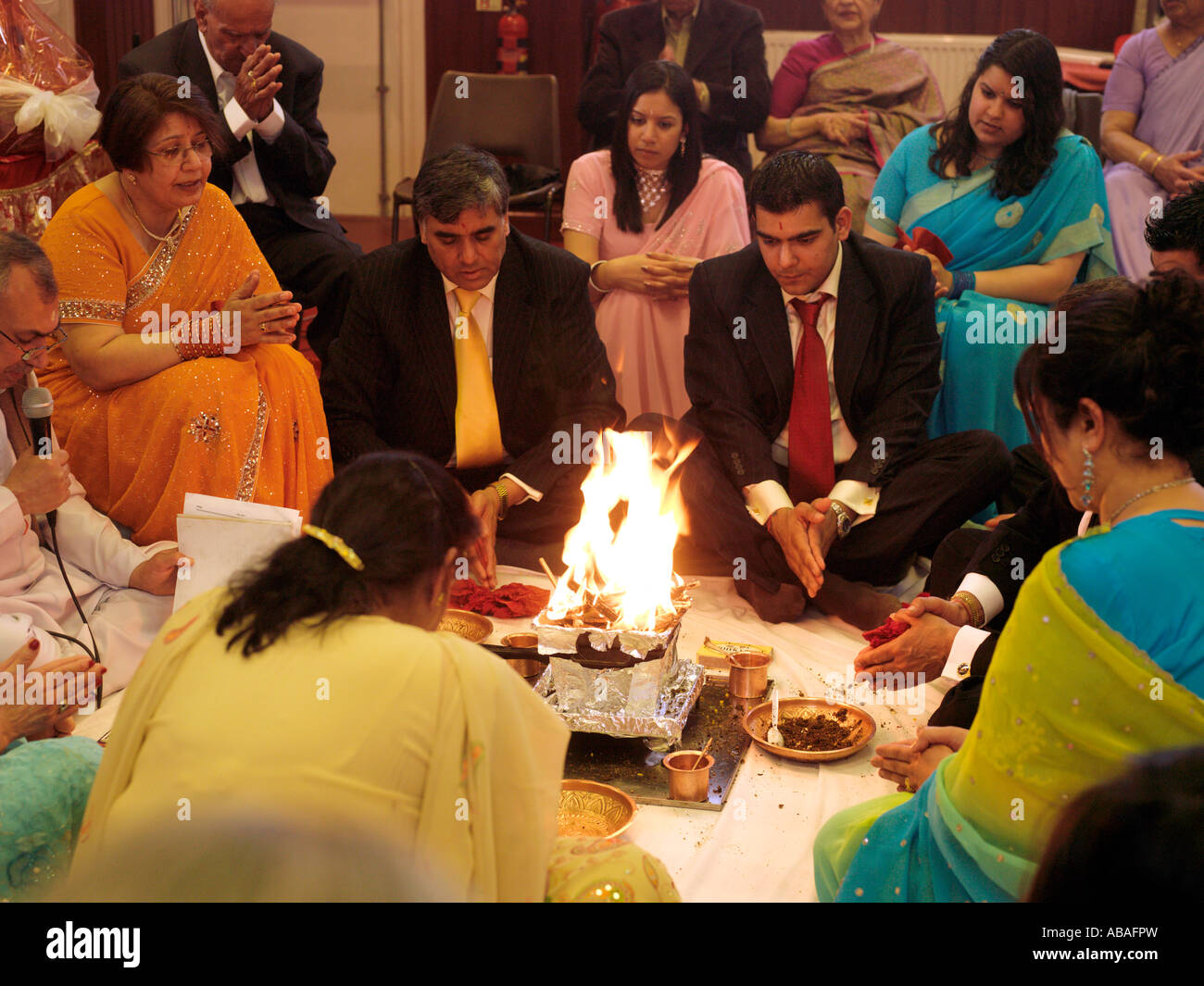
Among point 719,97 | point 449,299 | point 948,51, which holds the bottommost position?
point 449,299

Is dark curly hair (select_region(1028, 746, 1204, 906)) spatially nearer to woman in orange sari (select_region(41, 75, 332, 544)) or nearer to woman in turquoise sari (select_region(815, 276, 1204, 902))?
woman in turquoise sari (select_region(815, 276, 1204, 902))

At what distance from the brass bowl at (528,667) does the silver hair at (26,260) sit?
139 cm

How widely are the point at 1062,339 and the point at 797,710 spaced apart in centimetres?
123

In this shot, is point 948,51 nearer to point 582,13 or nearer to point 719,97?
point 582,13

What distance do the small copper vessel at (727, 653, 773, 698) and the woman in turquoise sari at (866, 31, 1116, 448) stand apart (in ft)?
5.55

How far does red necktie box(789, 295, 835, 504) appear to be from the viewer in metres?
3.63

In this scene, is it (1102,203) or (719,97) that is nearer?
(1102,203)

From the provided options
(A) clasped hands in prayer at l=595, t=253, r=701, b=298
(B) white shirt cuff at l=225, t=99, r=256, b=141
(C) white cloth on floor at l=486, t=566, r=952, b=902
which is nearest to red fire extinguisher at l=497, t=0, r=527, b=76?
(B) white shirt cuff at l=225, t=99, r=256, b=141

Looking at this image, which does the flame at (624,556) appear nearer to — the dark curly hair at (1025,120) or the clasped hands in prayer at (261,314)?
the clasped hands in prayer at (261,314)

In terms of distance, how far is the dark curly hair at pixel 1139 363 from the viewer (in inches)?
68.9

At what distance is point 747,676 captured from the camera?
9.39 ft

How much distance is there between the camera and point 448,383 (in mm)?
3803

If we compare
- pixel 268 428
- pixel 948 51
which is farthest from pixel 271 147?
pixel 948 51

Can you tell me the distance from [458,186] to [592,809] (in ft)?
6.33
